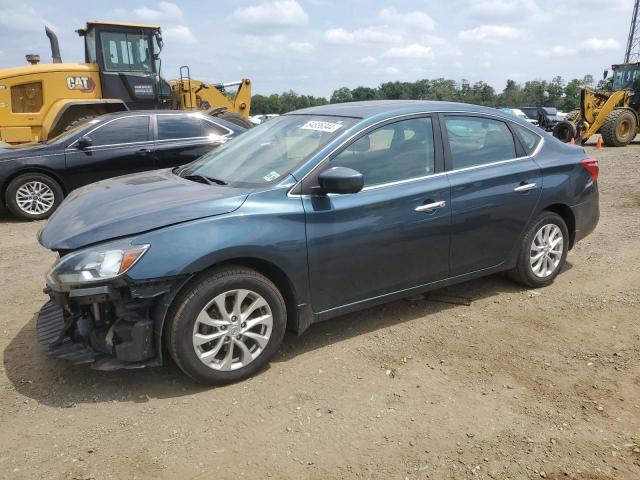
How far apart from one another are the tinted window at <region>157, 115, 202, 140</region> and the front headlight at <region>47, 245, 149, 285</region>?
17.7 ft

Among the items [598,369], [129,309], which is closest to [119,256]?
[129,309]

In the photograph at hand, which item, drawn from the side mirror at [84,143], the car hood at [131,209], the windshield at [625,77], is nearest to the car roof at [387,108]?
the car hood at [131,209]

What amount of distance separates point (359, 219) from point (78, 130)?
19.4ft

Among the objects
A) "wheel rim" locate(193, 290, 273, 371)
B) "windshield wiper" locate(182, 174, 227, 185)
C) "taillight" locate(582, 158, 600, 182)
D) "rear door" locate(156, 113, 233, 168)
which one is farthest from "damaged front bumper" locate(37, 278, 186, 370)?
"rear door" locate(156, 113, 233, 168)

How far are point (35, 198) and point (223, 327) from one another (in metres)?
5.85

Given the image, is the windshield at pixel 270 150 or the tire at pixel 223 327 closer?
the tire at pixel 223 327

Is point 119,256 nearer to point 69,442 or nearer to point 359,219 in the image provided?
point 69,442

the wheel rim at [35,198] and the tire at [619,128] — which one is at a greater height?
the tire at [619,128]

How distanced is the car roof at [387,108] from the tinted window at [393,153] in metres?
0.12

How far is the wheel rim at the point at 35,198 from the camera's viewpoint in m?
7.62

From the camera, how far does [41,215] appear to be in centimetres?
778

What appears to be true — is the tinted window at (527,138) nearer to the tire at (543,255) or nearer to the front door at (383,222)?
the tire at (543,255)

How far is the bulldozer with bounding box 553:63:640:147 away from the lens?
17.2 meters

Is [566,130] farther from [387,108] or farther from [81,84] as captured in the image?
[387,108]
